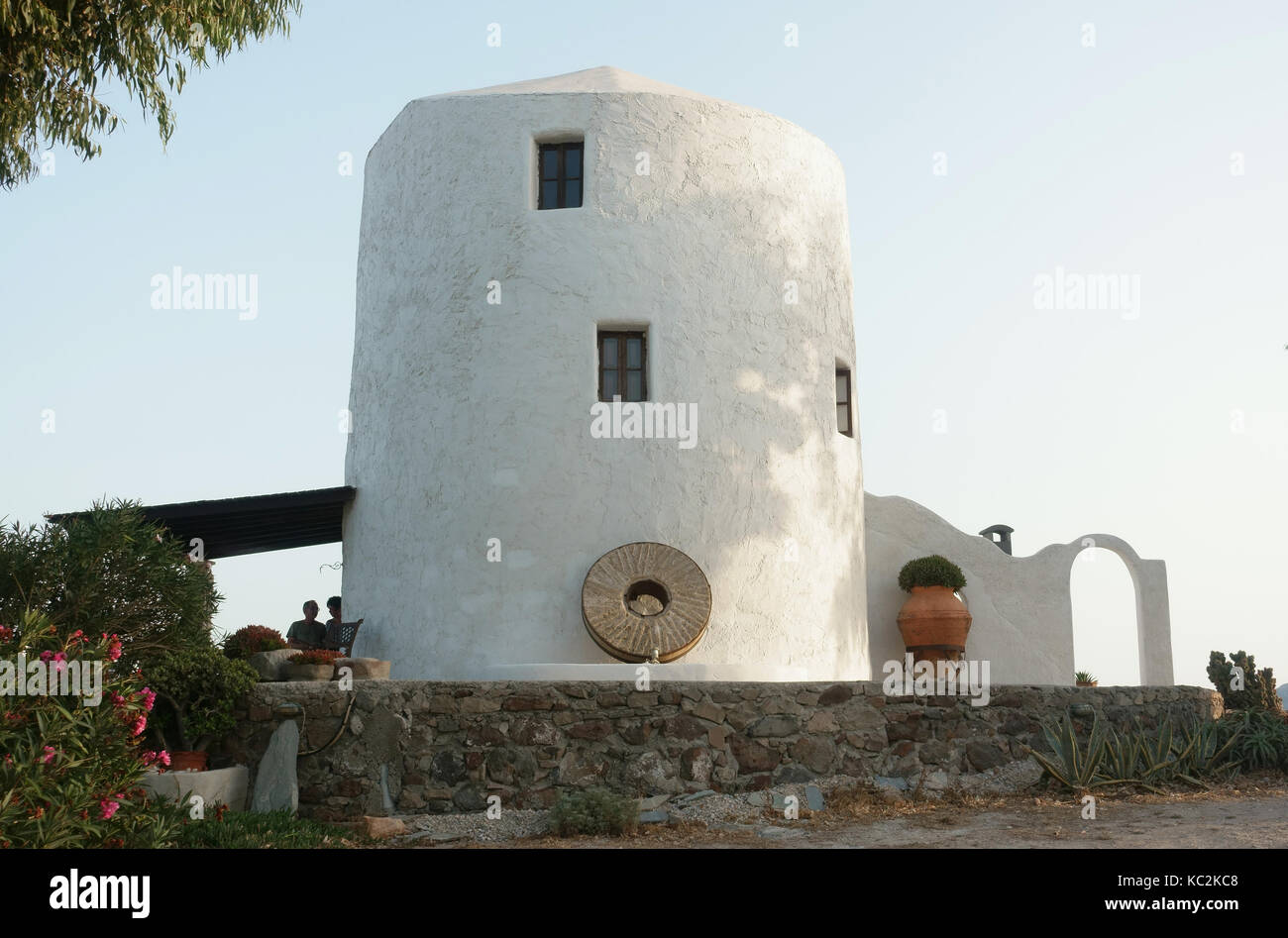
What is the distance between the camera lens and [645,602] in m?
13.5

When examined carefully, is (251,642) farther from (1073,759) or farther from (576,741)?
(1073,759)

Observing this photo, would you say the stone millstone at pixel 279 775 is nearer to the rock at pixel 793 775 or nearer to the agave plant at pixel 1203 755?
the rock at pixel 793 775

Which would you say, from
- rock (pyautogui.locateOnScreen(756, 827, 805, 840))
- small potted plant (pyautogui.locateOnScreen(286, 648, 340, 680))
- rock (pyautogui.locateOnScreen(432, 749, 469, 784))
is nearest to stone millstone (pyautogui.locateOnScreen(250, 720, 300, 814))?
small potted plant (pyautogui.locateOnScreen(286, 648, 340, 680))

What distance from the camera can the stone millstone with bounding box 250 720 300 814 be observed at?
10461 mm

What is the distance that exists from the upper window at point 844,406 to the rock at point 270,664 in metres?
7.60

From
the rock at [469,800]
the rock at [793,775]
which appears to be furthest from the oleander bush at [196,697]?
the rock at [793,775]

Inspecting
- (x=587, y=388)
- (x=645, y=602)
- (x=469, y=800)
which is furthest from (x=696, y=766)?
(x=587, y=388)

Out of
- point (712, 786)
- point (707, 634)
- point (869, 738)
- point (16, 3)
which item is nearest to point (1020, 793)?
point (869, 738)

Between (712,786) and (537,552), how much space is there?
374 centimetres

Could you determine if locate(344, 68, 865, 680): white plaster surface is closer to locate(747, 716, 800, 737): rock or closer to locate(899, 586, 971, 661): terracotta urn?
locate(899, 586, 971, 661): terracotta urn

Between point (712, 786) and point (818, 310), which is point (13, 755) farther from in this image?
point (818, 310)

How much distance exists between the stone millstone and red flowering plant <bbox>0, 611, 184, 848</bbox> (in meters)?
1.17

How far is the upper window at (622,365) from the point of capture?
46.4 feet

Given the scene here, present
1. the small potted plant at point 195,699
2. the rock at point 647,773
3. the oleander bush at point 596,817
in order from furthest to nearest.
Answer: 1. the rock at point 647,773
2. the small potted plant at point 195,699
3. the oleander bush at point 596,817
